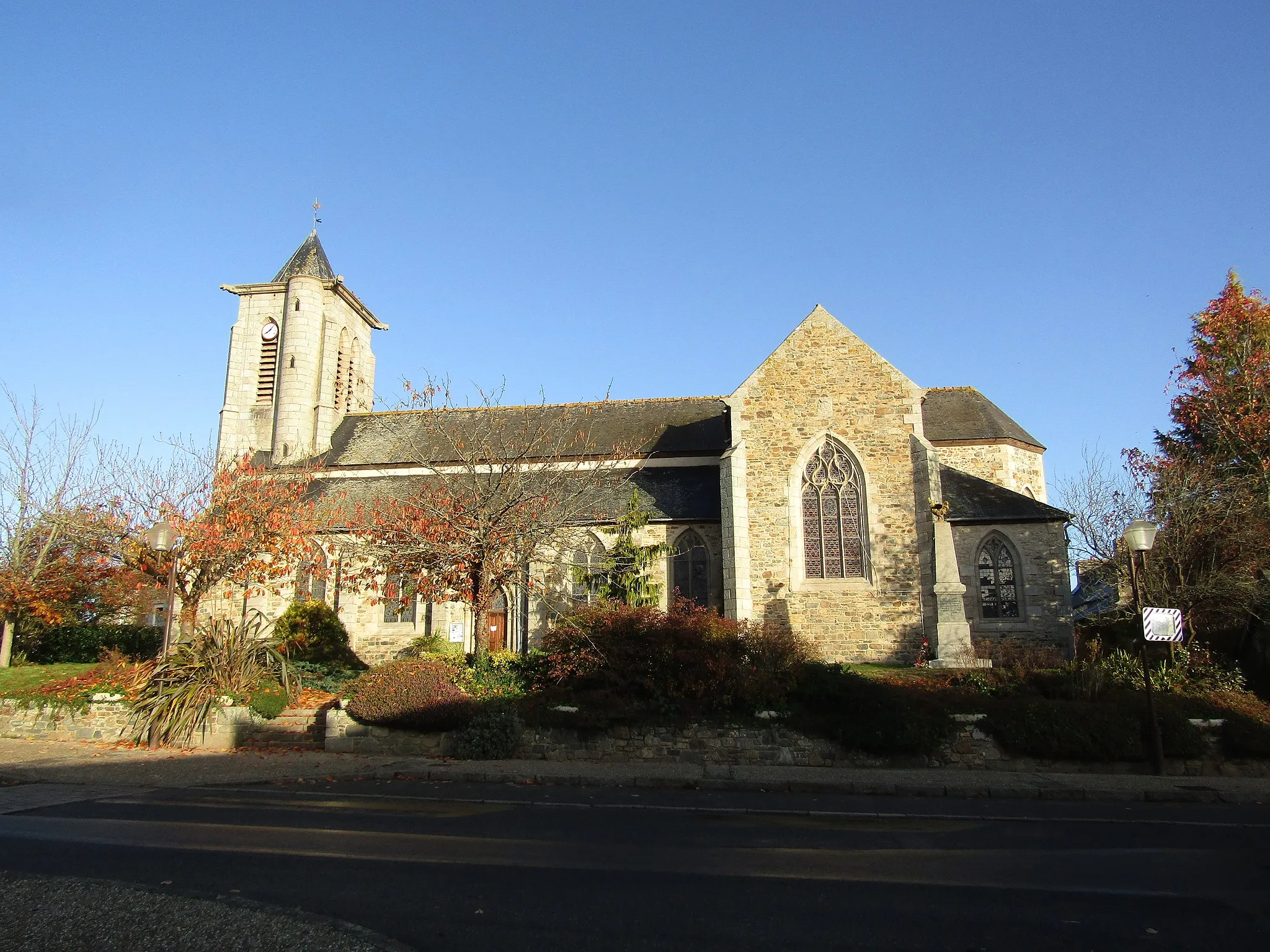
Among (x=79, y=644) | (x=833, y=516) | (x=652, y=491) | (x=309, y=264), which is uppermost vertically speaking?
(x=309, y=264)

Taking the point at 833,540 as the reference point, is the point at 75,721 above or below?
below

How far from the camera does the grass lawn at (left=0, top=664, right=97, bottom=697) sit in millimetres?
16109

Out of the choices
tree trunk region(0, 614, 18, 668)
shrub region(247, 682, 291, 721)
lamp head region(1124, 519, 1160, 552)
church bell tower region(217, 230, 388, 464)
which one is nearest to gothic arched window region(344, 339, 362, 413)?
church bell tower region(217, 230, 388, 464)

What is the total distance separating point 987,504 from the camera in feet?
72.9

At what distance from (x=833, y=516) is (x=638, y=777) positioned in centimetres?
1137

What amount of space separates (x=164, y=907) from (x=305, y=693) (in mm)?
11301

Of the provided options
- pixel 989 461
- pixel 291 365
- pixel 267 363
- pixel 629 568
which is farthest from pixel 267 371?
pixel 989 461

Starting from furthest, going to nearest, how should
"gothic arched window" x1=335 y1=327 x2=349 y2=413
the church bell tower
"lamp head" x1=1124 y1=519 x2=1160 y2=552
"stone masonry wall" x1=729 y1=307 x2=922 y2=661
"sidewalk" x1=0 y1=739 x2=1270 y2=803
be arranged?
"gothic arched window" x1=335 y1=327 x2=349 y2=413 → the church bell tower → "stone masonry wall" x1=729 y1=307 x2=922 y2=661 → "lamp head" x1=1124 y1=519 x2=1160 y2=552 → "sidewalk" x1=0 y1=739 x2=1270 y2=803

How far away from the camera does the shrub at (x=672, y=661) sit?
548 inches

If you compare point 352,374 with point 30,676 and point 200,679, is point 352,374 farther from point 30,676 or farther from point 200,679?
point 200,679

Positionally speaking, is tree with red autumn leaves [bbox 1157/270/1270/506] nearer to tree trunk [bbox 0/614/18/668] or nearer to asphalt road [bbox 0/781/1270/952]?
asphalt road [bbox 0/781/1270/952]

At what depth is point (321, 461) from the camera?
1091 inches

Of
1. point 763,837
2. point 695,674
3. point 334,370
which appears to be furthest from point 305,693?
point 334,370

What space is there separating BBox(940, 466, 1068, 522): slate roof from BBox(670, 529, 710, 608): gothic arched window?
6.61m
